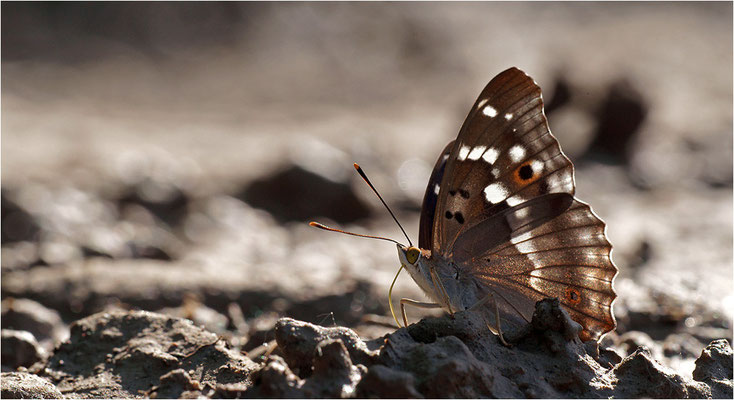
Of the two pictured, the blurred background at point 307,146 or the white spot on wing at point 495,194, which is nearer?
the white spot on wing at point 495,194

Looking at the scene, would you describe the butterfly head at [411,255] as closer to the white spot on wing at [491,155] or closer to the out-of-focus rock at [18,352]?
the white spot on wing at [491,155]

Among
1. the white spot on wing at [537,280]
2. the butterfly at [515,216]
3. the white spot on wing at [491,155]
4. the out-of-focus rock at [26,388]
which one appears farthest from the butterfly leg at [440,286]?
the out-of-focus rock at [26,388]

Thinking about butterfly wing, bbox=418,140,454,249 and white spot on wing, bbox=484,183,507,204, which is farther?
butterfly wing, bbox=418,140,454,249

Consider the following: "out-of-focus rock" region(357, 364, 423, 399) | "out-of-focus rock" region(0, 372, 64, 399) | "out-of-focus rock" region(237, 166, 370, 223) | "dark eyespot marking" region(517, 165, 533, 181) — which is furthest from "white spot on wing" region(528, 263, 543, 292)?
"out-of-focus rock" region(237, 166, 370, 223)

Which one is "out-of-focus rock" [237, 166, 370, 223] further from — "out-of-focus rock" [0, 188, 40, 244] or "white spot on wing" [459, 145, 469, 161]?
"white spot on wing" [459, 145, 469, 161]

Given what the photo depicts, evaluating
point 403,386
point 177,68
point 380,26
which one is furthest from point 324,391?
point 380,26

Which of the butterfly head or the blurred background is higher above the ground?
the blurred background

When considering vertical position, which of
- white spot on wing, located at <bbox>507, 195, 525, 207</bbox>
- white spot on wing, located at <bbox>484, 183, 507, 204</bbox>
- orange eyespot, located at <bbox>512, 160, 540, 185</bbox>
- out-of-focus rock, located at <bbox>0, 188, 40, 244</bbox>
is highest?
out-of-focus rock, located at <bbox>0, 188, 40, 244</bbox>

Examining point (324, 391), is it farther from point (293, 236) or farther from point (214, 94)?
point (214, 94)
